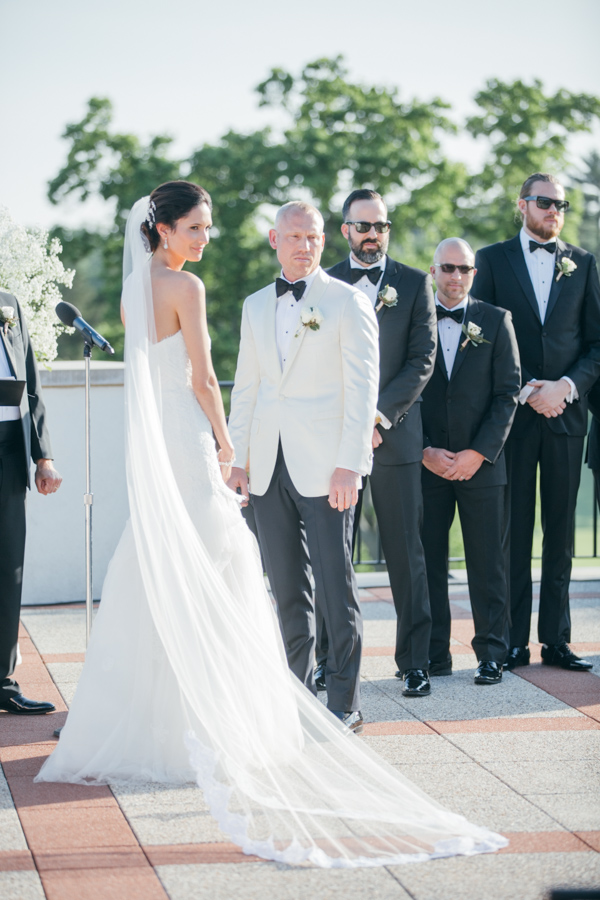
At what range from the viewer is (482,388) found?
5223 mm

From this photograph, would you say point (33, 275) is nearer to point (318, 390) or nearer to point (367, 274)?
point (367, 274)

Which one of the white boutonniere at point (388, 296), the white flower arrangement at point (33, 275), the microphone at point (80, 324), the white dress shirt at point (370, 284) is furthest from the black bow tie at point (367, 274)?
the white flower arrangement at point (33, 275)

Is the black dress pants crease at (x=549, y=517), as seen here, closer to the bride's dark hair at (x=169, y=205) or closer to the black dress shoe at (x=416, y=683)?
the black dress shoe at (x=416, y=683)

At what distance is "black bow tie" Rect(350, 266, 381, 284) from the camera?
5.05 metres

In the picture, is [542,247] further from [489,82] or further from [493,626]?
[489,82]

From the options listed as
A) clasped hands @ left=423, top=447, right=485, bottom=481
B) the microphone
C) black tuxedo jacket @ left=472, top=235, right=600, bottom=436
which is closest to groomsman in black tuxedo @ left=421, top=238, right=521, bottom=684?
clasped hands @ left=423, top=447, right=485, bottom=481

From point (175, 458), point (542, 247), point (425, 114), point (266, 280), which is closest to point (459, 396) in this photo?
point (542, 247)

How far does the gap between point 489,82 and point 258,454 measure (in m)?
22.0

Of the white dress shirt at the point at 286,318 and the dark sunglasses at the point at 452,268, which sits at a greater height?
the dark sunglasses at the point at 452,268

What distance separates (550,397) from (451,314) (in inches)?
26.8

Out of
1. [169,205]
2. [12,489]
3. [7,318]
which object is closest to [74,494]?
[12,489]

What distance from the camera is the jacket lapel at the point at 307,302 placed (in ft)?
14.1

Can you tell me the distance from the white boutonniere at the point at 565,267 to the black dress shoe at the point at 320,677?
2.42 meters

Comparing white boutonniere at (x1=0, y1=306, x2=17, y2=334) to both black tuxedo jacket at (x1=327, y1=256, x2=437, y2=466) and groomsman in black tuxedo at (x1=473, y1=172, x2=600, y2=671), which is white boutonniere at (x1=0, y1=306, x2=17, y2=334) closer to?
black tuxedo jacket at (x1=327, y1=256, x2=437, y2=466)
